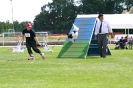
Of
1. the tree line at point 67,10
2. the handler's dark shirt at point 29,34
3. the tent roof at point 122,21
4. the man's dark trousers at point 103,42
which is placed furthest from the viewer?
the tree line at point 67,10

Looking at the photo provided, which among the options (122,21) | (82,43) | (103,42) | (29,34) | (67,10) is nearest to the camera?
(29,34)

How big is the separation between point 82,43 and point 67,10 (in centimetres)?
9491

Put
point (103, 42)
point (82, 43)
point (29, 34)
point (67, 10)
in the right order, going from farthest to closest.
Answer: point (67, 10)
point (82, 43)
point (103, 42)
point (29, 34)

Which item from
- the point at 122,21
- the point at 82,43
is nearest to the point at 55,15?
the point at 122,21

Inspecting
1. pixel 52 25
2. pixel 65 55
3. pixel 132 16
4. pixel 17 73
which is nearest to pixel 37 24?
pixel 52 25

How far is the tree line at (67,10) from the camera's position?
11019cm

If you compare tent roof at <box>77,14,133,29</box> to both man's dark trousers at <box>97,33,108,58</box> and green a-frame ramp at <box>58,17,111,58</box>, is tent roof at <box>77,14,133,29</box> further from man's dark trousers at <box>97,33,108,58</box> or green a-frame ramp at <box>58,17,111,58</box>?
man's dark trousers at <box>97,33,108,58</box>

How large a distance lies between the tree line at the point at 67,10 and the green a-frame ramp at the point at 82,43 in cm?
8769

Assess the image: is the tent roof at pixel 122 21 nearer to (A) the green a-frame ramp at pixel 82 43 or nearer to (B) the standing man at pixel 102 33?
(A) the green a-frame ramp at pixel 82 43

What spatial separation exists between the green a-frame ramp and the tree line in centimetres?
8769

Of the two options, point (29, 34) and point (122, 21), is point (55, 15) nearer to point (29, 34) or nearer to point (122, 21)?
point (122, 21)

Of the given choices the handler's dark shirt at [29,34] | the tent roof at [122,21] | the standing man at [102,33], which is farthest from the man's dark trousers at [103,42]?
the tent roof at [122,21]

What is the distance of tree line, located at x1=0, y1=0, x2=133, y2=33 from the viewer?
4338 inches

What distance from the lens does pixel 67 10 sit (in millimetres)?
113688
